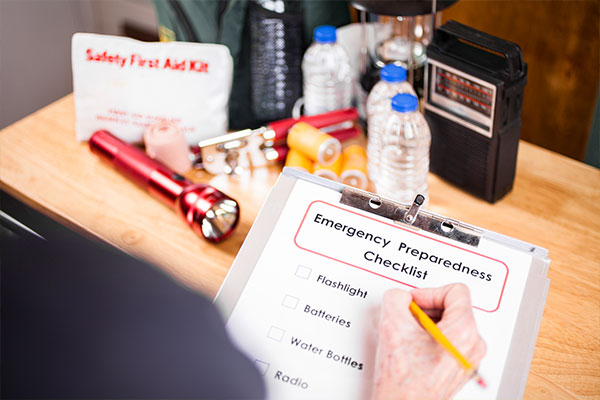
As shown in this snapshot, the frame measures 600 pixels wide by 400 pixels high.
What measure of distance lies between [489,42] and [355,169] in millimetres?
292

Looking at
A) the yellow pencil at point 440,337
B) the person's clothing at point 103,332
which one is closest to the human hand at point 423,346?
the yellow pencil at point 440,337

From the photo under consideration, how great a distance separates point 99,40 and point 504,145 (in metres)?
0.73

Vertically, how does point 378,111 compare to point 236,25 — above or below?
below

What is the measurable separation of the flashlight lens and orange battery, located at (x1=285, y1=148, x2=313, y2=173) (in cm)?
16

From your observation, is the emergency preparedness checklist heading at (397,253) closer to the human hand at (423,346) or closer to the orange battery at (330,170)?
A: the human hand at (423,346)

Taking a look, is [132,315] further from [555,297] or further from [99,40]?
[99,40]

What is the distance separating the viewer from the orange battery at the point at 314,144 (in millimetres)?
1013

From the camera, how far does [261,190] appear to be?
3.43 feet

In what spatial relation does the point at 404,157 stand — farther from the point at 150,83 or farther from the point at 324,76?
the point at 150,83

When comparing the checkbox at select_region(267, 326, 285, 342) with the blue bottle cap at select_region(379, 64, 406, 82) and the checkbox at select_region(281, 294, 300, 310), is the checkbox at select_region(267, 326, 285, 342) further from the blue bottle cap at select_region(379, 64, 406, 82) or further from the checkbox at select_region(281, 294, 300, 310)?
the blue bottle cap at select_region(379, 64, 406, 82)

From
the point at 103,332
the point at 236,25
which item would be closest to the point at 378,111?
the point at 236,25

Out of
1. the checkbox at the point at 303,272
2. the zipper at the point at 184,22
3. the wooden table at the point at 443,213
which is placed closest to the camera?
the checkbox at the point at 303,272

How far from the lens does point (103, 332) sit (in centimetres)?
31

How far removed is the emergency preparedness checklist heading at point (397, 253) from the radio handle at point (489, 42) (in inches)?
13.4
